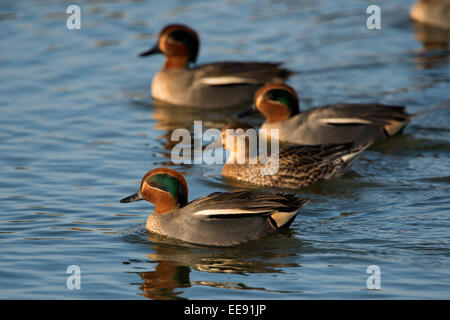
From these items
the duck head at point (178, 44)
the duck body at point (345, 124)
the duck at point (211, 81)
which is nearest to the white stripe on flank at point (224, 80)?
the duck at point (211, 81)

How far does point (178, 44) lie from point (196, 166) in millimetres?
3714

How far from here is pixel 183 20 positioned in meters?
17.5

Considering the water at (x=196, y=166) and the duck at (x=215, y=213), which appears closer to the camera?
the water at (x=196, y=166)

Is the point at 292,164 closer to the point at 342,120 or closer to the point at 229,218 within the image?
the point at 342,120

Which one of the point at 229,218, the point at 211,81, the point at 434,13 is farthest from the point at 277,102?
the point at 434,13

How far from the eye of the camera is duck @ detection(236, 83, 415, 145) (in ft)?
37.2

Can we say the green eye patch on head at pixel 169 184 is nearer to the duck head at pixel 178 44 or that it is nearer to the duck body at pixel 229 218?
the duck body at pixel 229 218

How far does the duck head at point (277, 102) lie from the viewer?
11633mm

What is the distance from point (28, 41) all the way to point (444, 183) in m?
9.25

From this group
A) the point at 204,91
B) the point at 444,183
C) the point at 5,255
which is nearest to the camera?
the point at 5,255

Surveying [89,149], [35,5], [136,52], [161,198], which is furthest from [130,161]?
[35,5]

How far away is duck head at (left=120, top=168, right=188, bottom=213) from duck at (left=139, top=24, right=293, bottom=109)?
5152 millimetres

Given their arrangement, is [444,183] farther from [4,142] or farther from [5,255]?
[4,142]

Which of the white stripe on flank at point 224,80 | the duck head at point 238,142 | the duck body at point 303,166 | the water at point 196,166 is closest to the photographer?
the water at point 196,166
